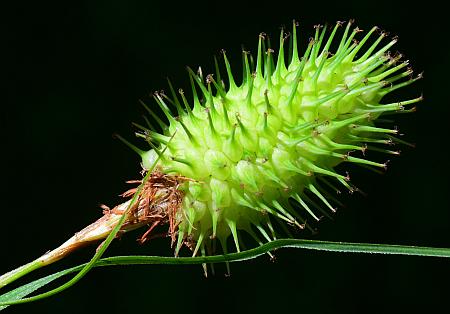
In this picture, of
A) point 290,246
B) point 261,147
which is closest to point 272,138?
point 261,147

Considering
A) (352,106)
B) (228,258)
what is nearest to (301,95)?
(352,106)

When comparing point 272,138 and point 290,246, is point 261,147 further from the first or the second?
point 290,246

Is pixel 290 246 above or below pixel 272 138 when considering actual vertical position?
below

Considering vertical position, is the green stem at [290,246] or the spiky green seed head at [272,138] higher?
the spiky green seed head at [272,138]

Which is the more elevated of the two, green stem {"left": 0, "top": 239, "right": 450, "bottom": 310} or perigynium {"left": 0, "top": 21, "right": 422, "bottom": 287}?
perigynium {"left": 0, "top": 21, "right": 422, "bottom": 287}

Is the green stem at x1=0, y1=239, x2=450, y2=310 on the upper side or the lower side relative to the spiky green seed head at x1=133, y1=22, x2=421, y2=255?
lower

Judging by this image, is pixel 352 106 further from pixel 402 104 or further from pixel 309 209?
pixel 309 209
